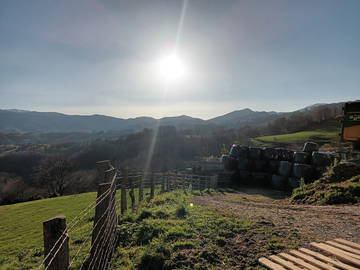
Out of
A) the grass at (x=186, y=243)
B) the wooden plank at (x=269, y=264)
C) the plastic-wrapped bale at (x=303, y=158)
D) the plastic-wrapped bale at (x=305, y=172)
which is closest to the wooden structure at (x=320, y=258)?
the wooden plank at (x=269, y=264)

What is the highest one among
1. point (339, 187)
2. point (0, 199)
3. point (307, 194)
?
point (339, 187)

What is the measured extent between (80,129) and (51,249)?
20427cm

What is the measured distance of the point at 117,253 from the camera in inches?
184

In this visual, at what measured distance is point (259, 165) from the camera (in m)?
17.4

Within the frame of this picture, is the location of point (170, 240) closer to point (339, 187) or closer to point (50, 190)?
point (339, 187)

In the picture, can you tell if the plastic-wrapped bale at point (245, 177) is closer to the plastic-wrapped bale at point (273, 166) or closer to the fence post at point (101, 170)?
the plastic-wrapped bale at point (273, 166)

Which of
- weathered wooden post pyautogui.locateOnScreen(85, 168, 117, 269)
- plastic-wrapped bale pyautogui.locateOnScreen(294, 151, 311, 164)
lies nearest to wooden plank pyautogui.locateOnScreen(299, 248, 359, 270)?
weathered wooden post pyautogui.locateOnScreen(85, 168, 117, 269)

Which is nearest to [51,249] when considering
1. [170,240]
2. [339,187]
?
[170,240]

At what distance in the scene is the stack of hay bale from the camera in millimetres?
14008

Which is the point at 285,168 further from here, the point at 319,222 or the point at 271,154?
the point at 319,222

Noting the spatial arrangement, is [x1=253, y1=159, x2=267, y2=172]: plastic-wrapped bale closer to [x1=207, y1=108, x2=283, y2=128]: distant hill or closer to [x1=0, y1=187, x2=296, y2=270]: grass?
[x1=0, y1=187, x2=296, y2=270]: grass

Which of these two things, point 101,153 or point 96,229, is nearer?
point 96,229

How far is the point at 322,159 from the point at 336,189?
6.12 metres

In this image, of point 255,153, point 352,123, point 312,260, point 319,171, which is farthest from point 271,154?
point 312,260
